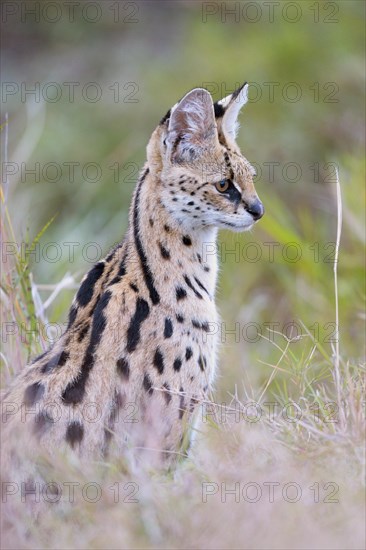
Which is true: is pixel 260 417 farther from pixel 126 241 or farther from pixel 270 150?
pixel 270 150

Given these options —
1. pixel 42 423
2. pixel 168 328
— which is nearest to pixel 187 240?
pixel 168 328

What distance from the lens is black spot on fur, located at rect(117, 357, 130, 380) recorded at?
185 inches

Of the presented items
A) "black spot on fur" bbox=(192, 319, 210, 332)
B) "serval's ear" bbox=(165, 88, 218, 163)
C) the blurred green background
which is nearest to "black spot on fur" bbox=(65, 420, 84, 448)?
"black spot on fur" bbox=(192, 319, 210, 332)

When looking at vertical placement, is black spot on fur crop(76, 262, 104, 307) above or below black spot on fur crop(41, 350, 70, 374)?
above

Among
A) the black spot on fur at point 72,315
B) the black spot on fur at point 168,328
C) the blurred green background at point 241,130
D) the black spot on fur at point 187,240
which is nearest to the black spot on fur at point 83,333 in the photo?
the black spot on fur at point 72,315

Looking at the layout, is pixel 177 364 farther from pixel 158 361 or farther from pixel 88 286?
pixel 88 286

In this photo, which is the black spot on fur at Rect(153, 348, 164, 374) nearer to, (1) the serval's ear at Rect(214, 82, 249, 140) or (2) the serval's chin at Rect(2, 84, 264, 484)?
(2) the serval's chin at Rect(2, 84, 264, 484)

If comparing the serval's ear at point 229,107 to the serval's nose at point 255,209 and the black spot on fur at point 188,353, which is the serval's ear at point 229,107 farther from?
the black spot on fur at point 188,353

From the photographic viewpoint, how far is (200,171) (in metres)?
5.30

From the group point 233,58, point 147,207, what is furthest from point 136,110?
point 147,207

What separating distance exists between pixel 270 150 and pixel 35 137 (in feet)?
18.4

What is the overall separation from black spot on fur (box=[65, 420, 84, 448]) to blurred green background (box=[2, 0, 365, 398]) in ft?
8.14

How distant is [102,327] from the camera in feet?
15.5

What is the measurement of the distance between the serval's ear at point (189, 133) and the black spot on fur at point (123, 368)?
3.86ft
